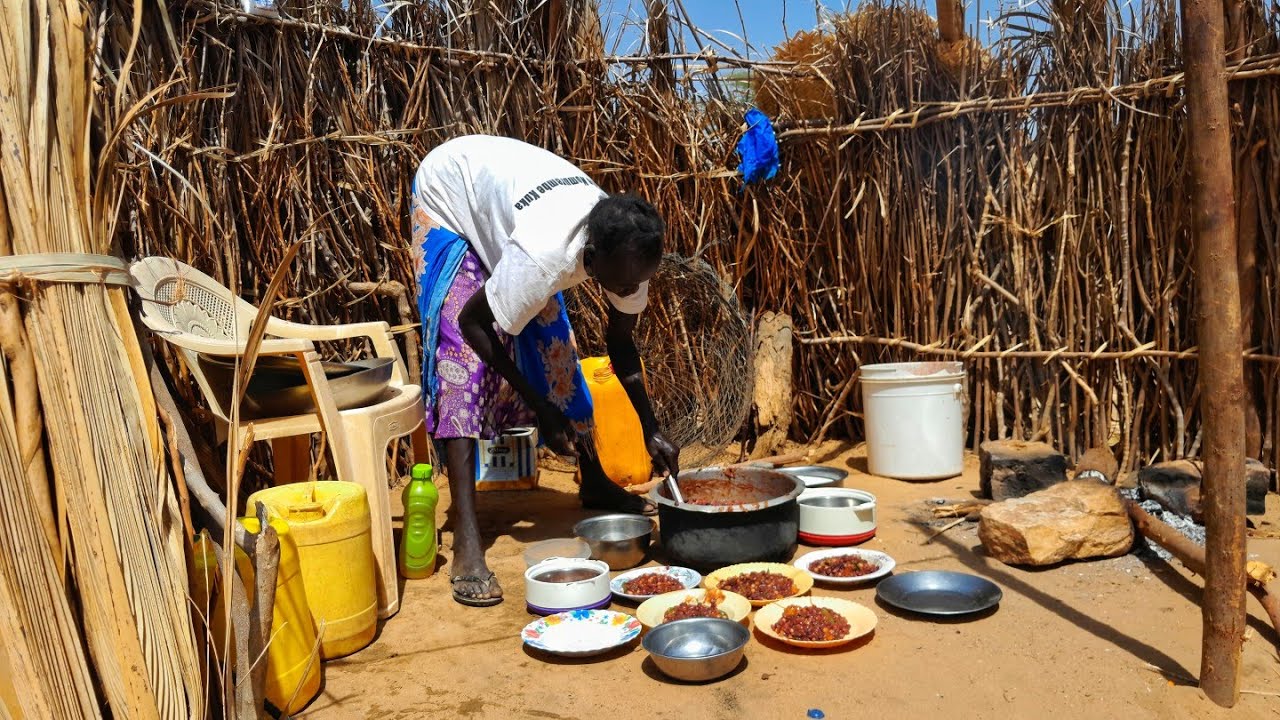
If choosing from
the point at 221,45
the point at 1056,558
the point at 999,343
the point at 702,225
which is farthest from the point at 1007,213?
the point at 221,45

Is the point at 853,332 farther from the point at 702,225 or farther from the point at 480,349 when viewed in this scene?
the point at 480,349

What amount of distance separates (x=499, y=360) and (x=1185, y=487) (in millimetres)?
2694

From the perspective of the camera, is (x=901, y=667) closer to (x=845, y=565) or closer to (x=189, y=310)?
(x=845, y=565)

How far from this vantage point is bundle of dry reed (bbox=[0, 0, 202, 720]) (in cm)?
141

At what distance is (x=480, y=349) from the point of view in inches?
113

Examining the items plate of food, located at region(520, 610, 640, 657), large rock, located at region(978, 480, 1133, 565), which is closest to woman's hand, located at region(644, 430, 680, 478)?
plate of food, located at region(520, 610, 640, 657)

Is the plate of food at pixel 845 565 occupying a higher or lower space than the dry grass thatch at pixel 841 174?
lower

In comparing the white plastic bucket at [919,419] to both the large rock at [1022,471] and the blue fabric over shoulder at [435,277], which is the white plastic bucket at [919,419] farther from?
the blue fabric over shoulder at [435,277]

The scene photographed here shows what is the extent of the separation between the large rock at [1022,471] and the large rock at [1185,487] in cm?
33

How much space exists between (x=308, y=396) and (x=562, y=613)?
1.18m

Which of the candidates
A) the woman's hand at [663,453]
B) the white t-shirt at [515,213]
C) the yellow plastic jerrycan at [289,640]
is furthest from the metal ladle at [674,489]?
the yellow plastic jerrycan at [289,640]

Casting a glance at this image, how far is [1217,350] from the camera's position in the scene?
78.5 inches

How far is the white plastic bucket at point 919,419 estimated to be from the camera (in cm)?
423

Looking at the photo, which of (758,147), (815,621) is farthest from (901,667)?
(758,147)
